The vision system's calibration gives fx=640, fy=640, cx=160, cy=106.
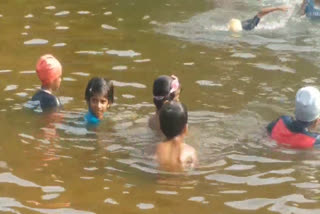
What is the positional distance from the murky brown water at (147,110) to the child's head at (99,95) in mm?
253

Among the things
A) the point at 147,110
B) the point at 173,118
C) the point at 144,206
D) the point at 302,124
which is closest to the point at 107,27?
the point at 147,110

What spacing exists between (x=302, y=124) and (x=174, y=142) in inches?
63.8

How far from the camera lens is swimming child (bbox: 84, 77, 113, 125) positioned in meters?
7.43

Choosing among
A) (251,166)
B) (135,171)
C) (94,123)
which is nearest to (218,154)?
(251,166)

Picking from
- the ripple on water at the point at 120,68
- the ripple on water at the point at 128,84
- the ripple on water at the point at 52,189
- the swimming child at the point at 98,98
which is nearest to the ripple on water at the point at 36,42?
the ripple on water at the point at 120,68

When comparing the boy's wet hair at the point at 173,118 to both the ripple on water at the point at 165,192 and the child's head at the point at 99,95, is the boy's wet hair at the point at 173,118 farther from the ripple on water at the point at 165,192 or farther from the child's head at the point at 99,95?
the child's head at the point at 99,95

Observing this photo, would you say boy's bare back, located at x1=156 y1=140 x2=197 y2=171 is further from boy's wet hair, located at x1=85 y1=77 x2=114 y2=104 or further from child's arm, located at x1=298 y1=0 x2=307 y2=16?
child's arm, located at x1=298 y1=0 x2=307 y2=16

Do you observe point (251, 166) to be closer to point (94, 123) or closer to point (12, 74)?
point (94, 123)

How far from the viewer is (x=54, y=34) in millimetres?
11430

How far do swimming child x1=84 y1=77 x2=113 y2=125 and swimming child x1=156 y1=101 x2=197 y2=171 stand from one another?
3.77ft

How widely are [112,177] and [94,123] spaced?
146cm

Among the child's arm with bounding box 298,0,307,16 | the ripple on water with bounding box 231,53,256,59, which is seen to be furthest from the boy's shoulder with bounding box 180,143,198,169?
the child's arm with bounding box 298,0,307,16

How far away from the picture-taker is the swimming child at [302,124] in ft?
23.2

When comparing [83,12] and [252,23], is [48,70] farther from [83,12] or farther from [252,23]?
[83,12]
